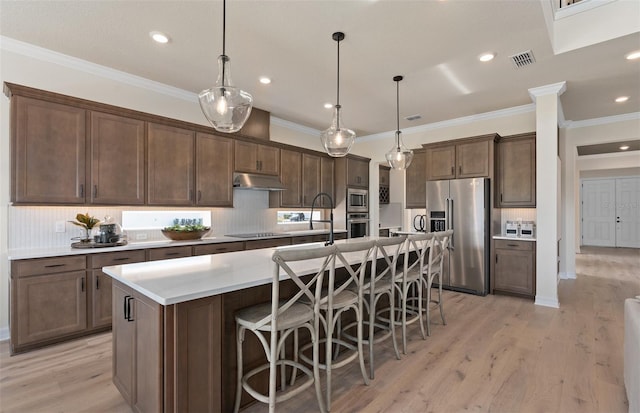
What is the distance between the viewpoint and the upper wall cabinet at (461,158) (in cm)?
474

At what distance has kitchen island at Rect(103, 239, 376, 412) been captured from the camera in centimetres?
149

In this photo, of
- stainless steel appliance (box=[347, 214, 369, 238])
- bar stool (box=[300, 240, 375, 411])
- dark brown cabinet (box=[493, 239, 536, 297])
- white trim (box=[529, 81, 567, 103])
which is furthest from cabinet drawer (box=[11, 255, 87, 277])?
white trim (box=[529, 81, 567, 103])

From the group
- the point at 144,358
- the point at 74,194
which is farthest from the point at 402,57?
the point at 74,194

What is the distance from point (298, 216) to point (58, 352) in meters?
3.97

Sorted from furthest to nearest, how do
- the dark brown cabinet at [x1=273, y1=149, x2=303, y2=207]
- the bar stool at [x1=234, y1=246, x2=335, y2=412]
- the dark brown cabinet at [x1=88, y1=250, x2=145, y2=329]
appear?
the dark brown cabinet at [x1=273, y1=149, x2=303, y2=207]
the dark brown cabinet at [x1=88, y1=250, x2=145, y2=329]
the bar stool at [x1=234, y1=246, x2=335, y2=412]

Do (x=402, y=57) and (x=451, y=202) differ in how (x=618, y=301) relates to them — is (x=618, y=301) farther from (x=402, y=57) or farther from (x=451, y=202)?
(x=402, y=57)

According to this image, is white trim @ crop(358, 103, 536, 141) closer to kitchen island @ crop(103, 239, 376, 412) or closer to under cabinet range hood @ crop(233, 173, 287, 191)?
under cabinet range hood @ crop(233, 173, 287, 191)

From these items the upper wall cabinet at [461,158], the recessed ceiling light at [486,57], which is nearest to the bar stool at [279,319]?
the recessed ceiling light at [486,57]

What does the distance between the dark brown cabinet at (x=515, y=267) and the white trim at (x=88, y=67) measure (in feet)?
16.6

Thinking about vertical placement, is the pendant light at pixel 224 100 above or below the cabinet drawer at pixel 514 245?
above

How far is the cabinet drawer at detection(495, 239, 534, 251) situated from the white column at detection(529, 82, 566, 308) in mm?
205

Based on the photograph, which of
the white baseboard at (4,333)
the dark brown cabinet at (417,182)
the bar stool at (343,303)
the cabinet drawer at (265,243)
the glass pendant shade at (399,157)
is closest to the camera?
the bar stool at (343,303)

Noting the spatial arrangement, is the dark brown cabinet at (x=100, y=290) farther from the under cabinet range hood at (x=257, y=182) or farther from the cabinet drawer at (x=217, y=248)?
the under cabinet range hood at (x=257, y=182)

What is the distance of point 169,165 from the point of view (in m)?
3.84
